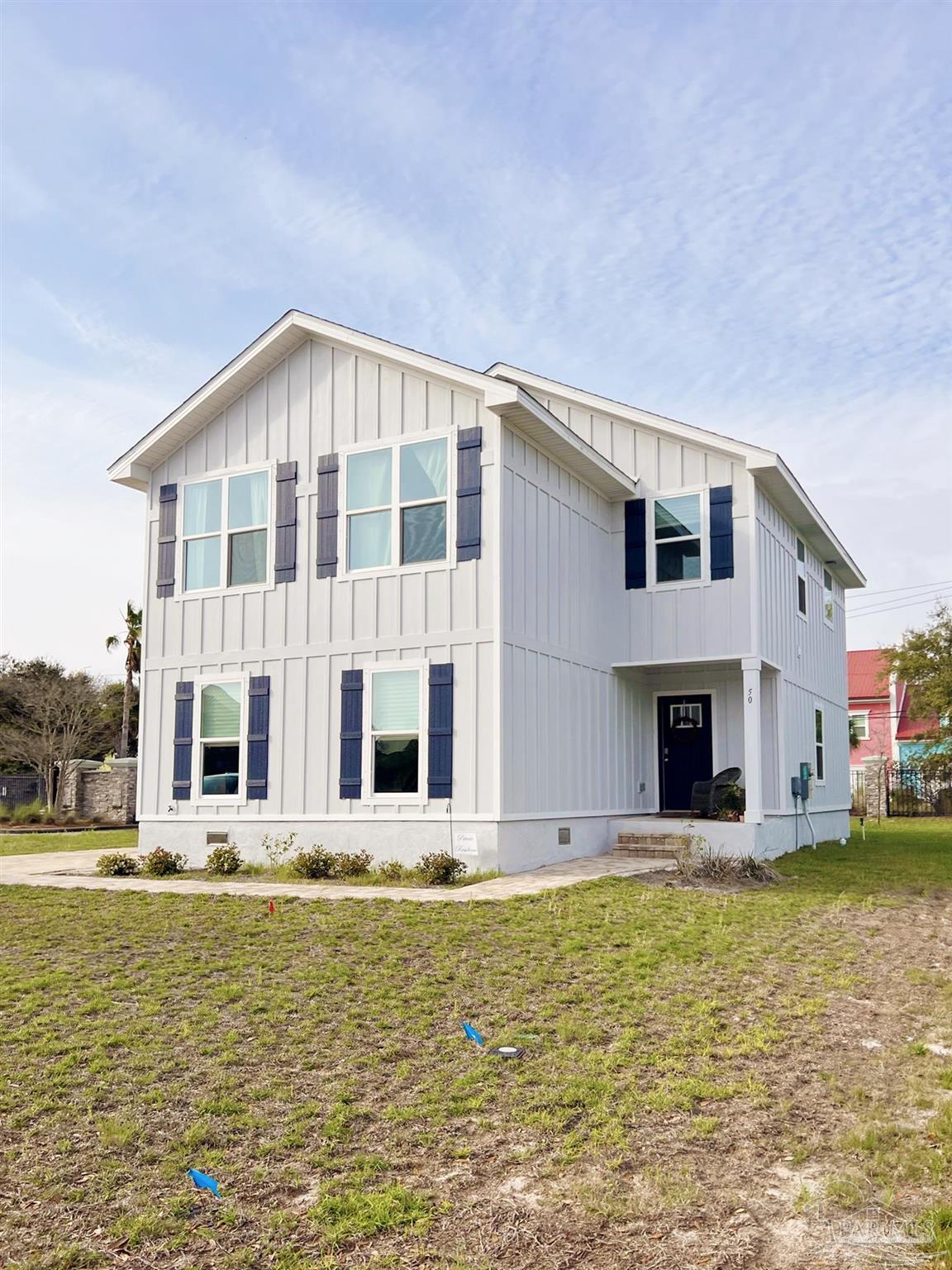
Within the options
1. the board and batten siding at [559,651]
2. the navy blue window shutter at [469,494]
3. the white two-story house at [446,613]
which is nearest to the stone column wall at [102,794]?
the white two-story house at [446,613]

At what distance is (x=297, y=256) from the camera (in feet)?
50.6

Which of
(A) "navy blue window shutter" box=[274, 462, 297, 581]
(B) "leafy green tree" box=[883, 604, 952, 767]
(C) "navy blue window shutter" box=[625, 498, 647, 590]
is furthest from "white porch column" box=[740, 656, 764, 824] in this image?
(B) "leafy green tree" box=[883, 604, 952, 767]

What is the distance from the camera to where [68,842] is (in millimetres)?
21062

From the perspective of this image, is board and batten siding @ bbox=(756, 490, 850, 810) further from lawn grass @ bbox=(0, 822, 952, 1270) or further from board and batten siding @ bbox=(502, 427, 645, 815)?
lawn grass @ bbox=(0, 822, 952, 1270)

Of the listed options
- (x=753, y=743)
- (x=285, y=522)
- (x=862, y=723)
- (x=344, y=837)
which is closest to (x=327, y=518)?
(x=285, y=522)

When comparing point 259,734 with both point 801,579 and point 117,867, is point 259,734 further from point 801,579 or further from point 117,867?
point 801,579

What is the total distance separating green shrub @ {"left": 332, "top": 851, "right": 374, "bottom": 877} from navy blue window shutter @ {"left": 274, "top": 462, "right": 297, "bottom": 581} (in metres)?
3.86

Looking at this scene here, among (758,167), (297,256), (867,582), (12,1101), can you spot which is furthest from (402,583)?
(867,582)

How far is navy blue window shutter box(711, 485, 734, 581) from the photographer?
1505 cm

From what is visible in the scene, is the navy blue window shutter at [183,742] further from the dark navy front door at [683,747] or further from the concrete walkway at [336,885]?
the dark navy front door at [683,747]

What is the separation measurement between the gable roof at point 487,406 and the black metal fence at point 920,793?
17.7 metres

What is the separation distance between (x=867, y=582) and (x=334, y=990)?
1921cm

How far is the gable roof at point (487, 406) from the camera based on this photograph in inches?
525

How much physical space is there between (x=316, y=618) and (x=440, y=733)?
2580 mm
